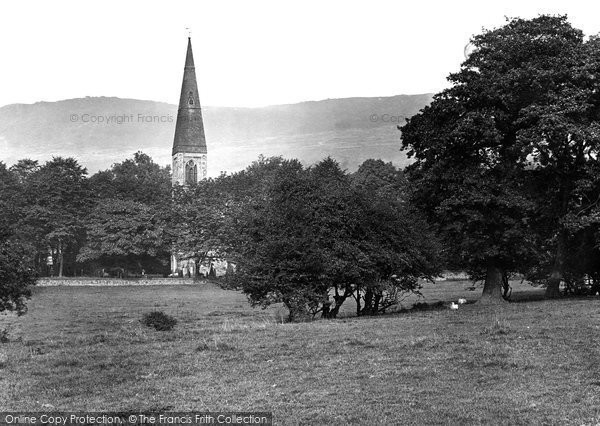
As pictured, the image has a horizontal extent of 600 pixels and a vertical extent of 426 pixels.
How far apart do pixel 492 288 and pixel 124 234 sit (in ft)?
221

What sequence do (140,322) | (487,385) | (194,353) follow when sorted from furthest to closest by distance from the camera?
(140,322), (194,353), (487,385)

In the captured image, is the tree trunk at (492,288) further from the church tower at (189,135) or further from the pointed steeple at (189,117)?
the pointed steeple at (189,117)

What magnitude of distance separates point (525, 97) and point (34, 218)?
252 feet

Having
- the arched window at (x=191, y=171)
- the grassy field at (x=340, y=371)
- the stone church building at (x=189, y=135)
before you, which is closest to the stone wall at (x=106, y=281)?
the grassy field at (x=340, y=371)

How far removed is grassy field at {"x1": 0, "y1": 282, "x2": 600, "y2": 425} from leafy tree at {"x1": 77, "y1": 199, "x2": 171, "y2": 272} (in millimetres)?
68510

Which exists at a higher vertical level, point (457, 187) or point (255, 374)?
point (457, 187)

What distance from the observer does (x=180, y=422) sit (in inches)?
506

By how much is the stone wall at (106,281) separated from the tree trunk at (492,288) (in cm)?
5419

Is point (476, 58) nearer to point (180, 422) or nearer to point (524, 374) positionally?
point (524, 374)

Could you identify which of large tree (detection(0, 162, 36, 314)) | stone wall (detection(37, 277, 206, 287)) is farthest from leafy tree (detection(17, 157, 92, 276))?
large tree (detection(0, 162, 36, 314))

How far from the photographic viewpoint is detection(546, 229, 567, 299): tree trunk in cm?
4175

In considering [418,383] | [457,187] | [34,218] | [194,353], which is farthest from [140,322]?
[34,218]

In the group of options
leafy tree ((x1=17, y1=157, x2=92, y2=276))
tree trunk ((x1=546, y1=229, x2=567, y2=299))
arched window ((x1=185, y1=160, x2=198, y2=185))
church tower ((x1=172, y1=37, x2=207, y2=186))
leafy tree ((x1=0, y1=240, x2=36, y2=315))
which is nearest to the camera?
leafy tree ((x1=0, y1=240, x2=36, y2=315))

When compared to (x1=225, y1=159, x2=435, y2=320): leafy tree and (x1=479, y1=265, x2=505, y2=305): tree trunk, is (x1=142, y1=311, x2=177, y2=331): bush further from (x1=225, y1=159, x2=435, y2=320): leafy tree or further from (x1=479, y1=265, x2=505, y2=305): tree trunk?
(x1=479, y1=265, x2=505, y2=305): tree trunk
